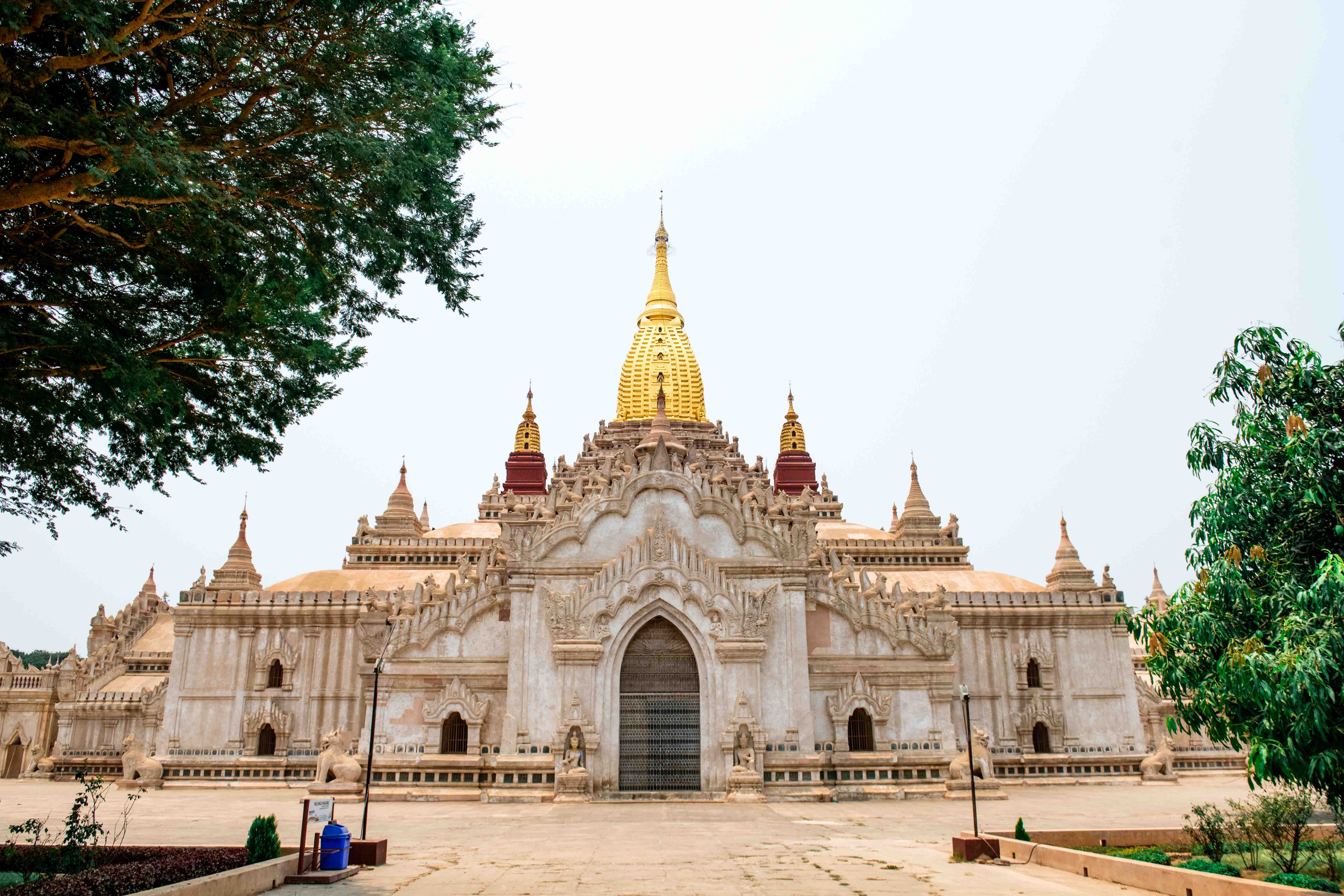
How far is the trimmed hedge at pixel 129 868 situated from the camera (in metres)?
11.5

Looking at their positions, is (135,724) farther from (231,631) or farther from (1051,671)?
(1051,671)

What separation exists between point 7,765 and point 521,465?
28.1 m

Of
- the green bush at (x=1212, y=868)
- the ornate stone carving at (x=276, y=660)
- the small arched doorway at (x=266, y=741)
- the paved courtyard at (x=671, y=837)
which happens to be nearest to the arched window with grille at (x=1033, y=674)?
the paved courtyard at (x=671, y=837)

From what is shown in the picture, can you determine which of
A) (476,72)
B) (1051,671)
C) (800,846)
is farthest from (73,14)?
(1051,671)

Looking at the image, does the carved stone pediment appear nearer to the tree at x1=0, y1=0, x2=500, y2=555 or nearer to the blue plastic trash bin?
the blue plastic trash bin

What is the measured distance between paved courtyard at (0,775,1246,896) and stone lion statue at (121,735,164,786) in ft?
3.88

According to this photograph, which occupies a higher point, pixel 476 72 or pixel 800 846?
pixel 476 72

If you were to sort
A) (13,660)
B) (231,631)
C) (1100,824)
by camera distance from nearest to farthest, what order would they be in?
(1100,824)
(231,631)
(13,660)

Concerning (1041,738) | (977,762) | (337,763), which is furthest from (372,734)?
(1041,738)

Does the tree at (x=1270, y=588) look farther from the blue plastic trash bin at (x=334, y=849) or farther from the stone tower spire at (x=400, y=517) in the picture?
the stone tower spire at (x=400, y=517)

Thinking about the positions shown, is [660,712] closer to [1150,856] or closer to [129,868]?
[1150,856]

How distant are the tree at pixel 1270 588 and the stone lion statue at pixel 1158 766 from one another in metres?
23.1

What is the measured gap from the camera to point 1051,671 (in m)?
38.4

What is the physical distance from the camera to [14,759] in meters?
42.4
